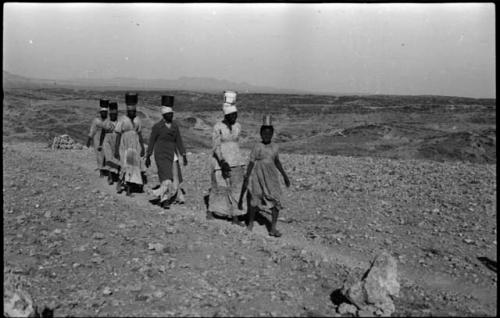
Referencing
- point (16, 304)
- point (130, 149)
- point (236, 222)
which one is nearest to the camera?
point (16, 304)

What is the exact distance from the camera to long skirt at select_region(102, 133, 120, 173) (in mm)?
9047

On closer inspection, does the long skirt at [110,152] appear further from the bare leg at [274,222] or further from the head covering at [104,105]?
the bare leg at [274,222]

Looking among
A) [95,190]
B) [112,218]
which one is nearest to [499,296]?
[112,218]

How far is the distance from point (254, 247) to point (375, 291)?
1868 millimetres

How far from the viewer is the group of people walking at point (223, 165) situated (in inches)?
236

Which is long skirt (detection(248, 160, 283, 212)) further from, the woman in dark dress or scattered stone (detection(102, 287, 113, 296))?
scattered stone (detection(102, 287, 113, 296))

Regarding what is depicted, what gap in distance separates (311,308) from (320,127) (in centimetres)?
2667

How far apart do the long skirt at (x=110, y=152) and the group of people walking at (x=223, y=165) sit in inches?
A: 31.6

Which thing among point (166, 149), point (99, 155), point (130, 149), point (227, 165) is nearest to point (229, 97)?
point (227, 165)

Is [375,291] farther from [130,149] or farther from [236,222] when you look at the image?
[130,149]

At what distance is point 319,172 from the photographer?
31.7 ft

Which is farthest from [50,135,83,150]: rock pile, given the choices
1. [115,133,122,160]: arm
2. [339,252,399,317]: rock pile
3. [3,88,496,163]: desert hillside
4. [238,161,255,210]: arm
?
[339,252,399,317]: rock pile

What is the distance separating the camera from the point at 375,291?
389 centimetres

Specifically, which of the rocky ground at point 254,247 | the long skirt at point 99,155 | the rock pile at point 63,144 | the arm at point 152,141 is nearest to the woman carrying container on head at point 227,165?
the rocky ground at point 254,247
